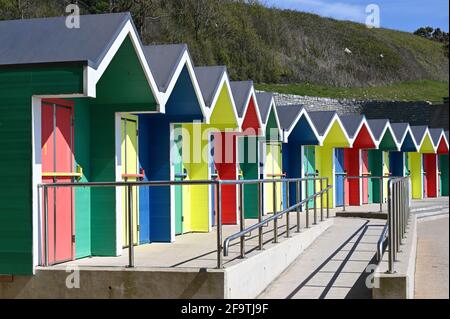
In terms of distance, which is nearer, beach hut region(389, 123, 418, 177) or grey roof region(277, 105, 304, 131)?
grey roof region(277, 105, 304, 131)

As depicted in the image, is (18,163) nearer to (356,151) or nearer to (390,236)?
(390,236)

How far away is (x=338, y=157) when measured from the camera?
23.9 m

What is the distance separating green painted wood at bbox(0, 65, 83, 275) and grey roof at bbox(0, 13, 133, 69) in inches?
8.7

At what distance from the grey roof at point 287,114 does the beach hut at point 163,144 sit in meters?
7.46

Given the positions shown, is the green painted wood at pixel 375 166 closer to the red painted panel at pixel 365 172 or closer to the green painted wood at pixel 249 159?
the red painted panel at pixel 365 172

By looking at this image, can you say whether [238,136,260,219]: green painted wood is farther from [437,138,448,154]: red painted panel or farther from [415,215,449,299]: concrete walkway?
[437,138,448,154]: red painted panel

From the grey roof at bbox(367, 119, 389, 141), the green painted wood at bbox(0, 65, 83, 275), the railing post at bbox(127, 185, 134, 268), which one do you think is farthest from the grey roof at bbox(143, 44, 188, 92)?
the grey roof at bbox(367, 119, 389, 141)

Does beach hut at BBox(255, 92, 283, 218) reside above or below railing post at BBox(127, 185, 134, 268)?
above

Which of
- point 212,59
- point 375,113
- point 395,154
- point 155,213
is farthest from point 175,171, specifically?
point 212,59

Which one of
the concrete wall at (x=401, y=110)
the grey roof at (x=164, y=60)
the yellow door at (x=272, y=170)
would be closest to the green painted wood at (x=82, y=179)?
the grey roof at (x=164, y=60)

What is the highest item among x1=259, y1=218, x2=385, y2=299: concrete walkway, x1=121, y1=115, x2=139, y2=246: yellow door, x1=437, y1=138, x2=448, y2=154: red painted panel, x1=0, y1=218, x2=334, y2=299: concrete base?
x1=437, y1=138, x2=448, y2=154: red painted panel

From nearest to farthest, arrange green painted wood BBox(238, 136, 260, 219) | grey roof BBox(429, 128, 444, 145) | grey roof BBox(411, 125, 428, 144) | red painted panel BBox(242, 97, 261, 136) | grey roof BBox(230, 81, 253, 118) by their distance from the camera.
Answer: grey roof BBox(230, 81, 253, 118) → red painted panel BBox(242, 97, 261, 136) → green painted wood BBox(238, 136, 260, 219) → grey roof BBox(411, 125, 428, 144) → grey roof BBox(429, 128, 444, 145)

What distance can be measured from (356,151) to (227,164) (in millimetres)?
10154

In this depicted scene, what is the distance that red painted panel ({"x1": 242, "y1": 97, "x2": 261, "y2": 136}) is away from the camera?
16.0 metres
